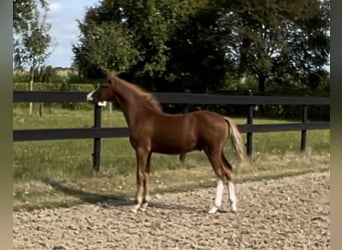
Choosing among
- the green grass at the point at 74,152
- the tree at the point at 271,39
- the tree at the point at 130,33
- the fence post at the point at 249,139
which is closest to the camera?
the tree at the point at 271,39

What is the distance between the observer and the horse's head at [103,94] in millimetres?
4051

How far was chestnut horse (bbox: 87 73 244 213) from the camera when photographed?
4109mm

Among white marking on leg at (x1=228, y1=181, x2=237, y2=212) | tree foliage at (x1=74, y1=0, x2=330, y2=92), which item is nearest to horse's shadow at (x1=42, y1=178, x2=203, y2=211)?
white marking on leg at (x1=228, y1=181, x2=237, y2=212)

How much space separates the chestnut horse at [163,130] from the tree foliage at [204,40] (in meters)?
0.19

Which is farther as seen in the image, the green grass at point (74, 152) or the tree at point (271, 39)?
the green grass at point (74, 152)

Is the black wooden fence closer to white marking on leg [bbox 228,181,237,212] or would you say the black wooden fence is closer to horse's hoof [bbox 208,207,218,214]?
white marking on leg [bbox 228,181,237,212]

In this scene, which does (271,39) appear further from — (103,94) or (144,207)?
(144,207)

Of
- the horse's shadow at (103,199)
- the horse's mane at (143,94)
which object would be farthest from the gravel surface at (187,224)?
the horse's mane at (143,94)

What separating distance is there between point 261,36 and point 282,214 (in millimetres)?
1352

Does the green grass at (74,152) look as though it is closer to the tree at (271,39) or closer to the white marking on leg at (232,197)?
the white marking on leg at (232,197)

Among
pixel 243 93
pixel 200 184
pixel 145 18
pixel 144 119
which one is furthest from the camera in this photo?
pixel 200 184

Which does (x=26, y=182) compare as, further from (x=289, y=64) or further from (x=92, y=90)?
(x=289, y=64)

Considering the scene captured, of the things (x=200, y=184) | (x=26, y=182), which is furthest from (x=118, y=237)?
(x=200, y=184)

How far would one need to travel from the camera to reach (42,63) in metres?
2.97
